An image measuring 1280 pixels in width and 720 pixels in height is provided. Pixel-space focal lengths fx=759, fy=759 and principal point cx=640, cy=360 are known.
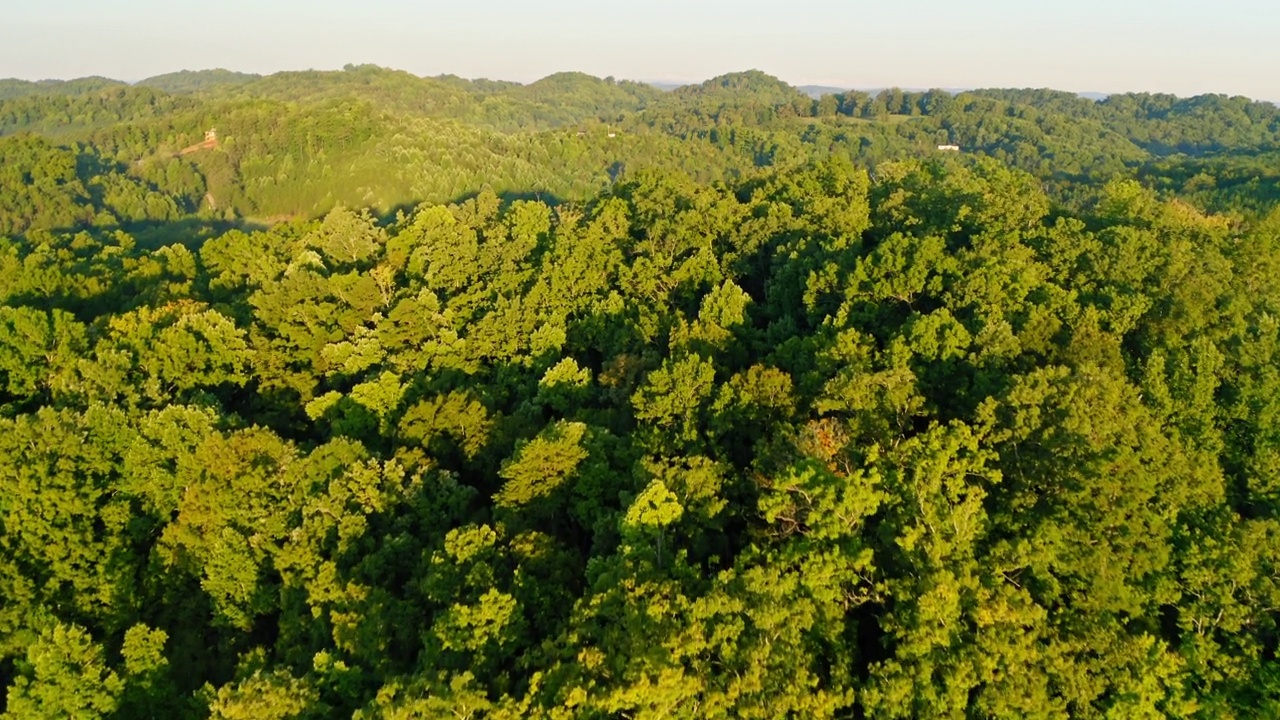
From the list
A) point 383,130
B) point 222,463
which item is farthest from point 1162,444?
point 383,130

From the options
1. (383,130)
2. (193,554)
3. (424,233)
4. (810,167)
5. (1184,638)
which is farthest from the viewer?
(383,130)

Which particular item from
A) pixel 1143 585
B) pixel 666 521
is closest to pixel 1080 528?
pixel 1143 585

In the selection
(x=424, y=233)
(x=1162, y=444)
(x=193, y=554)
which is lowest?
(x=193, y=554)

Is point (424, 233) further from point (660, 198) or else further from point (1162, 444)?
point (1162, 444)

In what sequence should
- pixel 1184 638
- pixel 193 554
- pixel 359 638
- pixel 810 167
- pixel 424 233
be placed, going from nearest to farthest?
1. pixel 1184 638
2. pixel 359 638
3. pixel 193 554
4. pixel 424 233
5. pixel 810 167

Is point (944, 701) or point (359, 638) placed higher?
point (944, 701)

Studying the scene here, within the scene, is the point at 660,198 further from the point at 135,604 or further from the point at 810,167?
the point at 135,604

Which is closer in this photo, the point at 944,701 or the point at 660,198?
the point at 944,701
